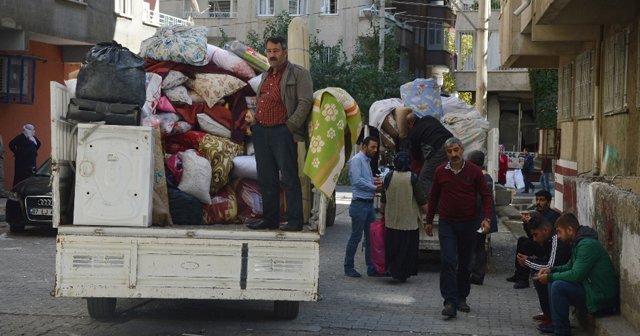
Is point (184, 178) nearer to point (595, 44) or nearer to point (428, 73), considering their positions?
point (595, 44)

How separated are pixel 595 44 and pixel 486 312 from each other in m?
7.24

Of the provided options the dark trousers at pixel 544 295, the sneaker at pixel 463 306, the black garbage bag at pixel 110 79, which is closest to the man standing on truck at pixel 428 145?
the sneaker at pixel 463 306

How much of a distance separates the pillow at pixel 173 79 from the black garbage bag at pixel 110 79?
104 centimetres

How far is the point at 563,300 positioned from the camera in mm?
9195

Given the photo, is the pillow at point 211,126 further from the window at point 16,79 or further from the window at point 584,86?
the window at point 16,79

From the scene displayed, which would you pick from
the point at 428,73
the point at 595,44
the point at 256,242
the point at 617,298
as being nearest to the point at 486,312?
the point at 617,298

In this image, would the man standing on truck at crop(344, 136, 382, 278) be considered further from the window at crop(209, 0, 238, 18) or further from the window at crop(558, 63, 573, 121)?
the window at crop(209, 0, 238, 18)

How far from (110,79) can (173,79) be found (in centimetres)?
138

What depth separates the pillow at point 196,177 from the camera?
406 inches

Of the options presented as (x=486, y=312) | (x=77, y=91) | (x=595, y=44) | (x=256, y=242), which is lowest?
(x=486, y=312)

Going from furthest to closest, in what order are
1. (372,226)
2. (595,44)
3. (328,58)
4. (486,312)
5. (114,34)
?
(328,58) < (114,34) < (595,44) < (372,226) < (486,312)

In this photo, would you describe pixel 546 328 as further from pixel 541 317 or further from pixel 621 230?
pixel 621 230

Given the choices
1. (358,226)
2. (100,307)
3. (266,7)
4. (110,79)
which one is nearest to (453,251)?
(358,226)

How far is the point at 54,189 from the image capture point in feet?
29.6
